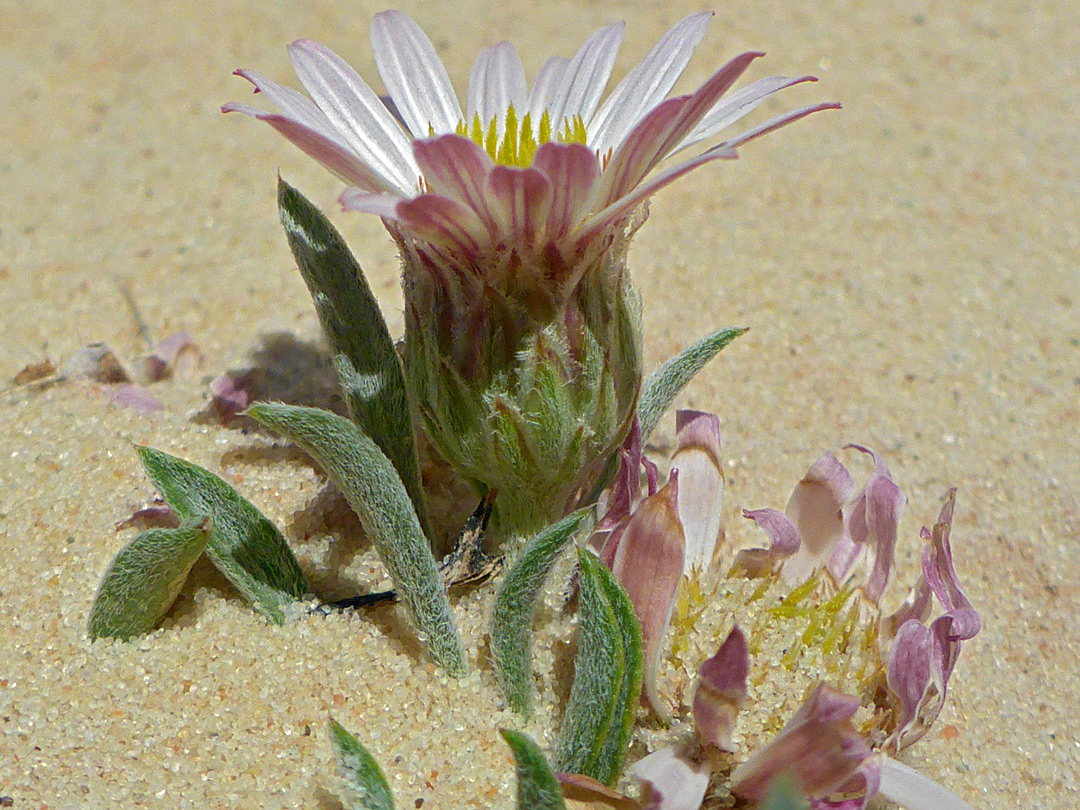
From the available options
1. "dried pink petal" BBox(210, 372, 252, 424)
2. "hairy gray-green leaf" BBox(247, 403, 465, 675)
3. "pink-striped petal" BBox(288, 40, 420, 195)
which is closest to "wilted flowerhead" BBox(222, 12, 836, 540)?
"pink-striped petal" BBox(288, 40, 420, 195)

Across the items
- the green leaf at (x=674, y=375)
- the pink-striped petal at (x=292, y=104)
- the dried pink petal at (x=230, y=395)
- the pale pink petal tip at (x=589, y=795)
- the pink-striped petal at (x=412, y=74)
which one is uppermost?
the pink-striped petal at (x=412, y=74)

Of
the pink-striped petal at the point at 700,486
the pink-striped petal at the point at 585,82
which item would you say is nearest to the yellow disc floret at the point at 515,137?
the pink-striped petal at the point at 585,82

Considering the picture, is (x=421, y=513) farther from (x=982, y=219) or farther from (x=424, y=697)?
(x=982, y=219)

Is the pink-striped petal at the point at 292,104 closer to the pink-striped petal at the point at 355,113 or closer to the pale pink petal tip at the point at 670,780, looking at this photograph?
the pink-striped petal at the point at 355,113

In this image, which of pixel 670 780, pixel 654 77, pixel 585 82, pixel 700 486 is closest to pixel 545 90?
pixel 585 82

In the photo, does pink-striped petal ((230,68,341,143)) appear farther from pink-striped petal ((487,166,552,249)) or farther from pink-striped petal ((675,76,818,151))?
pink-striped petal ((675,76,818,151))
